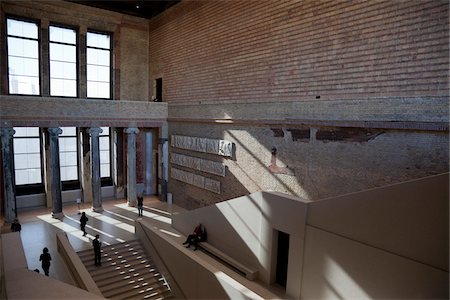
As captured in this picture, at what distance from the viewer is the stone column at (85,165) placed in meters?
17.7

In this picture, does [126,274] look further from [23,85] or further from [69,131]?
[23,85]

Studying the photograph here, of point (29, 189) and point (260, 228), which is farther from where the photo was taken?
point (29, 189)

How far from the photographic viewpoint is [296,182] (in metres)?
10.6

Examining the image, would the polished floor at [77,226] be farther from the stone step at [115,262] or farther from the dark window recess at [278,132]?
the dark window recess at [278,132]

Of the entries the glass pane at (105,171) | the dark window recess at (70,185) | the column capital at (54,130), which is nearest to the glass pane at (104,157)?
the glass pane at (105,171)

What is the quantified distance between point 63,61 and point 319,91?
45.5 ft

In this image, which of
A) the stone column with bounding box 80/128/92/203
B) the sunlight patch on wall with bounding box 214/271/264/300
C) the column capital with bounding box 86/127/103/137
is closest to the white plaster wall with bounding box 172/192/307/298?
the sunlight patch on wall with bounding box 214/271/264/300

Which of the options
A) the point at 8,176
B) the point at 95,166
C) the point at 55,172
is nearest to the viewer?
the point at 8,176

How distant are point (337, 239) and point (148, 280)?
680 centimetres

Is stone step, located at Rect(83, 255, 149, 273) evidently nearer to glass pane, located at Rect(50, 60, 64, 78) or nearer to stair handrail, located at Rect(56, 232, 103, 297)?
stair handrail, located at Rect(56, 232, 103, 297)

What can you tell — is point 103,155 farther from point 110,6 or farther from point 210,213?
point 210,213

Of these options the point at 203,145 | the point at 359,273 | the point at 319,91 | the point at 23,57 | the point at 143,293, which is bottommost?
the point at 143,293

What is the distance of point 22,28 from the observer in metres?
15.7

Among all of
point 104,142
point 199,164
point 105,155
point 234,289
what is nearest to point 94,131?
point 104,142
